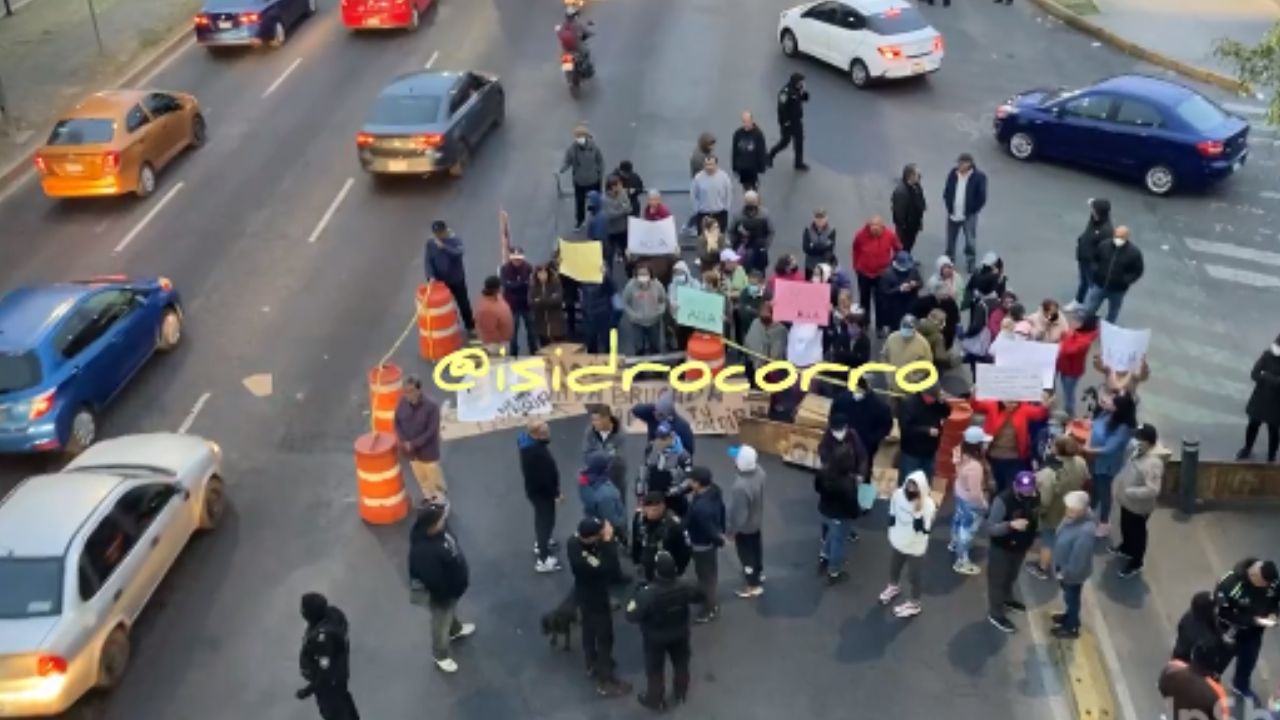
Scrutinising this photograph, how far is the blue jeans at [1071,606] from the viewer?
485 inches

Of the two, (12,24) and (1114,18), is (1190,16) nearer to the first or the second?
(1114,18)

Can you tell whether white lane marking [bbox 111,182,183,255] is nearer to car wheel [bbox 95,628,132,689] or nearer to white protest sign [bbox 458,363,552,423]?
white protest sign [bbox 458,363,552,423]

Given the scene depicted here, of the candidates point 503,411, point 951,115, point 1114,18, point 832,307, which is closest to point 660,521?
point 503,411

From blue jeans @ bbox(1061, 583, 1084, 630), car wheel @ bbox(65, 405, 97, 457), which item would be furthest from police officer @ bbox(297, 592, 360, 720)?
car wheel @ bbox(65, 405, 97, 457)

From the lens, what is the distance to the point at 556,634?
41.3 feet

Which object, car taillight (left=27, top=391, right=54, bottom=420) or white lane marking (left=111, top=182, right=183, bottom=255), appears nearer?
car taillight (left=27, top=391, right=54, bottom=420)

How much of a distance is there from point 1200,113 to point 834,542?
1219 cm

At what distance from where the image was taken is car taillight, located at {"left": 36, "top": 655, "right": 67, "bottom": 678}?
37.8ft

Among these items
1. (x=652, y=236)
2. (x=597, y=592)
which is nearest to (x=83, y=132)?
(x=652, y=236)

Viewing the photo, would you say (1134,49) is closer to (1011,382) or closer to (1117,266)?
(1117,266)

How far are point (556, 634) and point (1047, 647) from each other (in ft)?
14.9

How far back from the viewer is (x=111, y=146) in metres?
22.3

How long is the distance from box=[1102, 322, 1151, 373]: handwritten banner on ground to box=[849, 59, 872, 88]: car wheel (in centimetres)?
1274

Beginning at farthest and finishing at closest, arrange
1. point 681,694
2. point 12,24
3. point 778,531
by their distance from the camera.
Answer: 1. point 12,24
2. point 778,531
3. point 681,694
